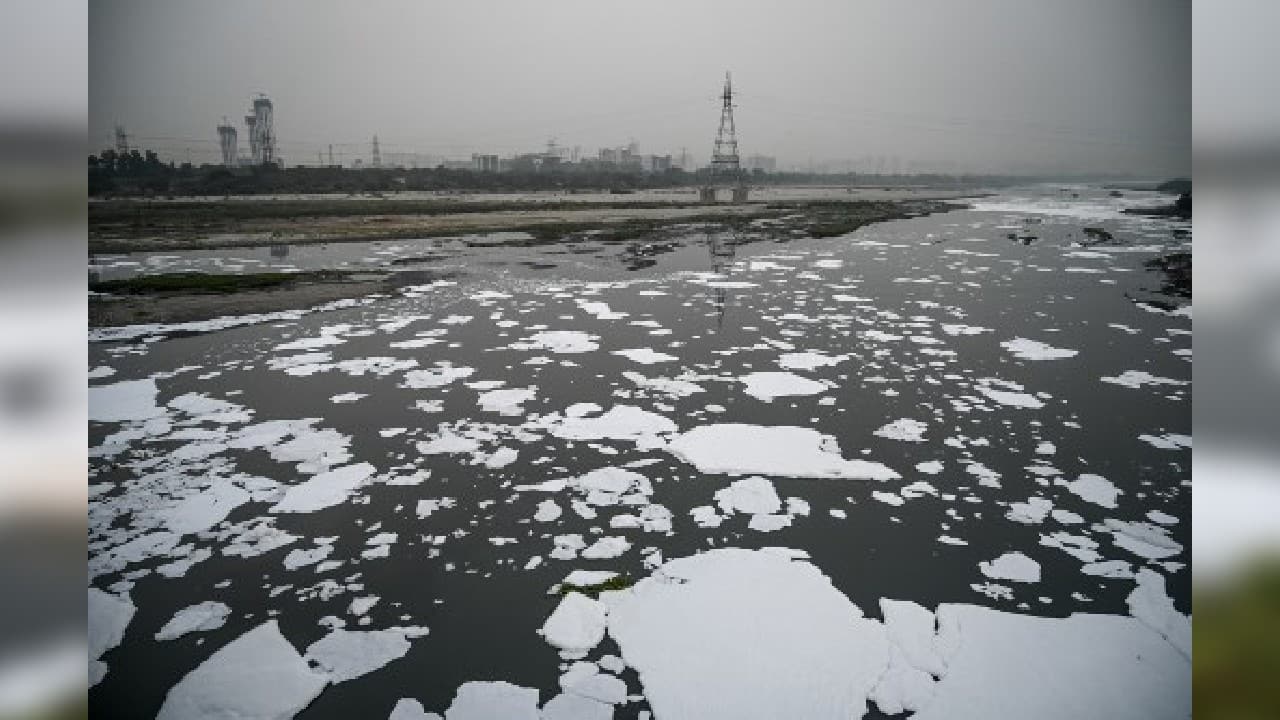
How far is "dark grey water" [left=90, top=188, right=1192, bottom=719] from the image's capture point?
368cm

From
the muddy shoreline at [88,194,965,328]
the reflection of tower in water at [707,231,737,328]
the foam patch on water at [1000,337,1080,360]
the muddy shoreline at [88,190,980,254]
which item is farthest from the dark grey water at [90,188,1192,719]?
the muddy shoreline at [88,190,980,254]

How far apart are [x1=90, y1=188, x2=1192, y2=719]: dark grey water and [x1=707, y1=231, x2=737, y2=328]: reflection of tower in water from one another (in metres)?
0.26

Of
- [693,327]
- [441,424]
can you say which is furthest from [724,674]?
[693,327]

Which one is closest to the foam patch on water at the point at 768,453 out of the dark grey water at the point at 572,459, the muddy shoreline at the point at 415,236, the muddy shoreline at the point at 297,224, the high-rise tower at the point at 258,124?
the dark grey water at the point at 572,459

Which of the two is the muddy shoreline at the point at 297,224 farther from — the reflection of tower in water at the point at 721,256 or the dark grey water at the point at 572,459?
the dark grey water at the point at 572,459

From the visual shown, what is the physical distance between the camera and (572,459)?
18.5ft

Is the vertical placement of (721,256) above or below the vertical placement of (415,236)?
below

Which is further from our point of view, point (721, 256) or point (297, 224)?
point (297, 224)

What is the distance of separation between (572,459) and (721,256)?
50.1ft

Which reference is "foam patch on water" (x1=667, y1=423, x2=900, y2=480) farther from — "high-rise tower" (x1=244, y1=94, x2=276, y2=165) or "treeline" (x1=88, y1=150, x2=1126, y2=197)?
"high-rise tower" (x1=244, y1=94, x2=276, y2=165)

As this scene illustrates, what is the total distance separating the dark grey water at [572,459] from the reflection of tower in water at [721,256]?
0.85 ft

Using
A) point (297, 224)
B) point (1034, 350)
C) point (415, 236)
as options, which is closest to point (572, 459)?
point (1034, 350)

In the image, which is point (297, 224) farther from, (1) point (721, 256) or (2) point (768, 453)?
(2) point (768, 453)
